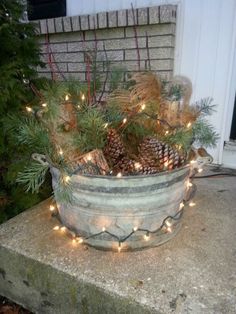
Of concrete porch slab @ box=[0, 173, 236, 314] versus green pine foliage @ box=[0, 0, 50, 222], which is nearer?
concrete porch slab @ box=[0, 173, 236, 314]

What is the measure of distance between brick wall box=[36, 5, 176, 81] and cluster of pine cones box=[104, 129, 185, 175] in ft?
3.16

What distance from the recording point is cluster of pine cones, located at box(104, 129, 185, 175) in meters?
1.08

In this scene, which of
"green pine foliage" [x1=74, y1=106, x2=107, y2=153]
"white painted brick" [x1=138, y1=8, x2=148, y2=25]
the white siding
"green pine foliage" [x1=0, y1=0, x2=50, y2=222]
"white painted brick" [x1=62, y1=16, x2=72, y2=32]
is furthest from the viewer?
"white painted brick" [x1=62, y1=16, x2=72, y2=32]

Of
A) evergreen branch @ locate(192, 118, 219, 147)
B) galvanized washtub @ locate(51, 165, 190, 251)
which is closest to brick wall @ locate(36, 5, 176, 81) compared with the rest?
evergreen branch @ locate(192, 118, 219, 147)

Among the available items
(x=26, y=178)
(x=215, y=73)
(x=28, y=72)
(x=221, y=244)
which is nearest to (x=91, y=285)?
(x=26, y=178)

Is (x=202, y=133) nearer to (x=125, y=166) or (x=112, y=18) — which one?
(x=125, y=166)

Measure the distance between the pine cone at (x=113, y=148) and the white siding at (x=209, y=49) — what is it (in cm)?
122

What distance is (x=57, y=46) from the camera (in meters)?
2.49

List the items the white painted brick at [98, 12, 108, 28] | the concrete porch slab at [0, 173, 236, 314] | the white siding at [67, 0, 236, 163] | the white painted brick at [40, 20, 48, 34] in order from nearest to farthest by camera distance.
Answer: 1. the concrete porch slab at [0, 173, 236, 314]
2. the white siding at [67, 0, 236, 163]
3. the white painted brick at [98, 12, 108, 28]
4. the white painted brick at [40, 20, 48, 34]

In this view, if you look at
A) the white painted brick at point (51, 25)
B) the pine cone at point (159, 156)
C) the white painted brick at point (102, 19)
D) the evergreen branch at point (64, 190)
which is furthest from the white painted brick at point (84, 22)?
the evergreen branch at point (64, 190)

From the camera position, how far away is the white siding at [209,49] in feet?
6.28

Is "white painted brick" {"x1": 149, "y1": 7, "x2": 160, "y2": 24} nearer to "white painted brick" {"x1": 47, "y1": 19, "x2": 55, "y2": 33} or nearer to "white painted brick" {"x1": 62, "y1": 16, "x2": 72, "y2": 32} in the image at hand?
"white painted brick" {"x1": 62, "y1": 16, "x2": 72, "y2": 32}

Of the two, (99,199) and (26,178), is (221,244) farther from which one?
(26,178)

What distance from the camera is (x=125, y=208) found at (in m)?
1.00
